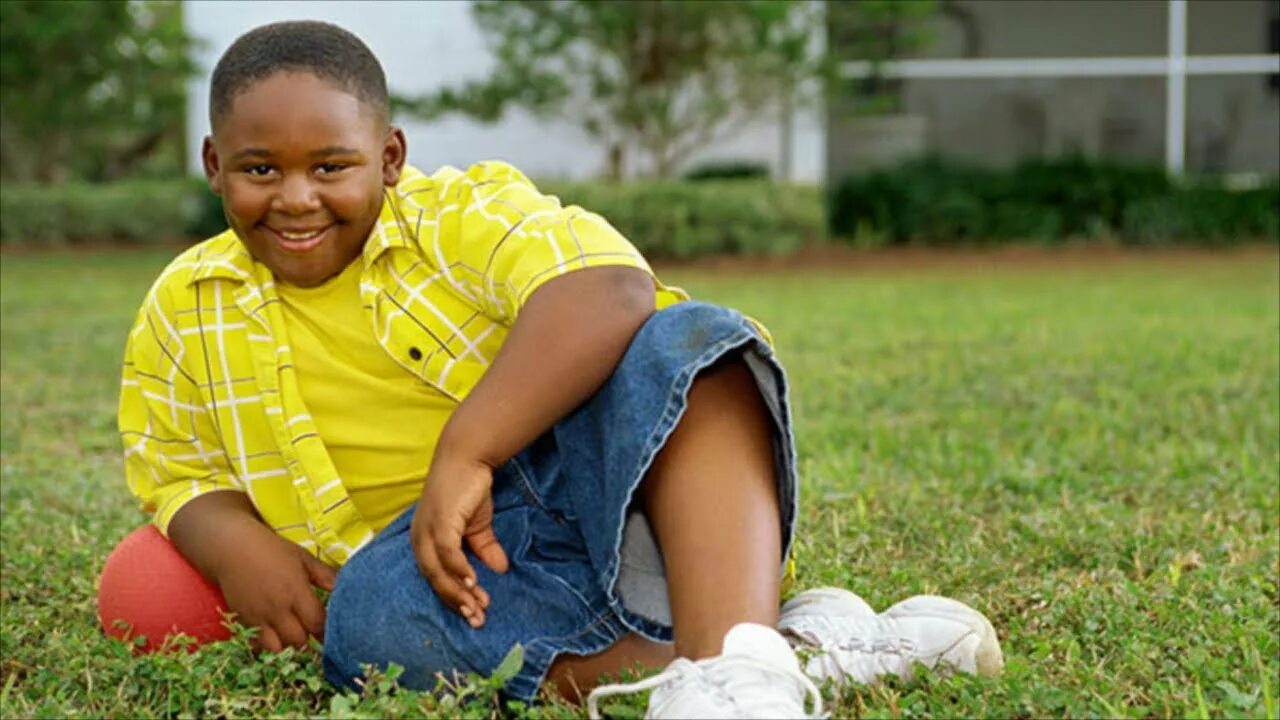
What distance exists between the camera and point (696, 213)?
12516 millimetres

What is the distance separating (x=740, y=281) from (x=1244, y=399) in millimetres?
6033

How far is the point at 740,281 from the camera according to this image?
37.1ft

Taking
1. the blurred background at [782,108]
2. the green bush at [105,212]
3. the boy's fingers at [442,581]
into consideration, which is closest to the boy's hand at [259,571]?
the boy's fingers at [442,581]

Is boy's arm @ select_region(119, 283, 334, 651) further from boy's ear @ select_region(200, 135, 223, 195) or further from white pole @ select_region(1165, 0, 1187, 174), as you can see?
white pole @ select_region(1165, 0, 1187, 174)

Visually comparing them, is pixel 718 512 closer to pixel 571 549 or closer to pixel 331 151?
pixel 571 549

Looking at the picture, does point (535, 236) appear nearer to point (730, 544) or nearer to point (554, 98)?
point (730, 544)

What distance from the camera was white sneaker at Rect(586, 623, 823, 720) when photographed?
2.00m

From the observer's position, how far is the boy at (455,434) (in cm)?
221

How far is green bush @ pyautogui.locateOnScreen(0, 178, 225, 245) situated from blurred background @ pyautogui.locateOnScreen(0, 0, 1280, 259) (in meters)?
0.02

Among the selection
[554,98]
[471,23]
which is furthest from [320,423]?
[471,23]

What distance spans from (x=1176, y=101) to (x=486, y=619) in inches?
540

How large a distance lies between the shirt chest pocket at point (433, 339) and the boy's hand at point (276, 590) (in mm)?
346

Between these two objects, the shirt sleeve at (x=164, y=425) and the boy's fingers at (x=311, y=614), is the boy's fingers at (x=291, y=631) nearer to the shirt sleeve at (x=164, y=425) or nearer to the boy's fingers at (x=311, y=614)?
the boy's fingers at (x=311, y=614)

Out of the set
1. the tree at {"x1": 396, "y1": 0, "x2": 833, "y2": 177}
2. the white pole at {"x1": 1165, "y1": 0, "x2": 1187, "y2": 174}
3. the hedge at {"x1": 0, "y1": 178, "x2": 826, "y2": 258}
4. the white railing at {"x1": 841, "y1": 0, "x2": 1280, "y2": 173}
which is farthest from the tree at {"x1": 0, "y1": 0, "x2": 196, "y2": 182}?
the white pole at {"x1": 1165, "y1": 0, "x2": 1187, "y2": 174}
